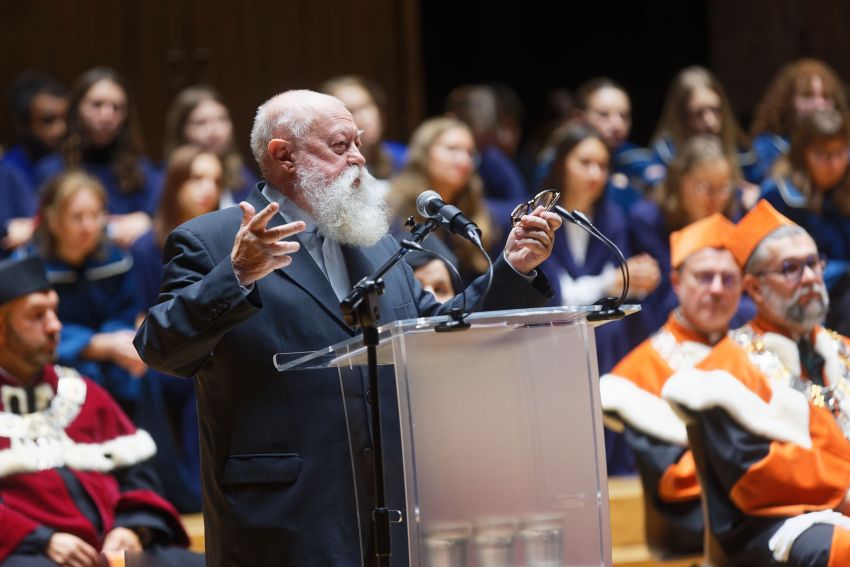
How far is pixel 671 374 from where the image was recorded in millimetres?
5531

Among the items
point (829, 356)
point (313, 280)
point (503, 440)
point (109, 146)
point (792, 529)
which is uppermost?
point (109, 146)

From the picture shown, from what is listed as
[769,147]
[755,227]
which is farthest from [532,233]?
[769,147]

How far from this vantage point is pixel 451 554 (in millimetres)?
2910

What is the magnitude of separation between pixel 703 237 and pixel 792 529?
4.91 ft

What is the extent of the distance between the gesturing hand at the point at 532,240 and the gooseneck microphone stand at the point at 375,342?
30 centimetres

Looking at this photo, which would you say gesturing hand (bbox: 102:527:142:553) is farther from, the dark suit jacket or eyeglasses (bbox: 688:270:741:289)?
eyeglasses (bbox: 688:270:741:289)

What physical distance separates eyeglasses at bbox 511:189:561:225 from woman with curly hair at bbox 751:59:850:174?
4.60 meters

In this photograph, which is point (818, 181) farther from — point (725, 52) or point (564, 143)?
point (725, 52)

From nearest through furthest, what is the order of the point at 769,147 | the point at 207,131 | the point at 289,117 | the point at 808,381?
the point at 289,117
the point at 808,381
the point at 207,131
the point at 769,147

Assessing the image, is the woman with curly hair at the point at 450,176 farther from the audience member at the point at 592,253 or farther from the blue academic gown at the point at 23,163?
the blue academic gown at the point at 23,163

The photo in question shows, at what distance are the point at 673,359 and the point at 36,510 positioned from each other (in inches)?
100

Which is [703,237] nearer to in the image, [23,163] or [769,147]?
[769,147]

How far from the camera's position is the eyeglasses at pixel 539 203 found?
317 cm

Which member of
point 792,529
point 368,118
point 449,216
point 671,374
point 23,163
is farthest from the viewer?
point 23,163
